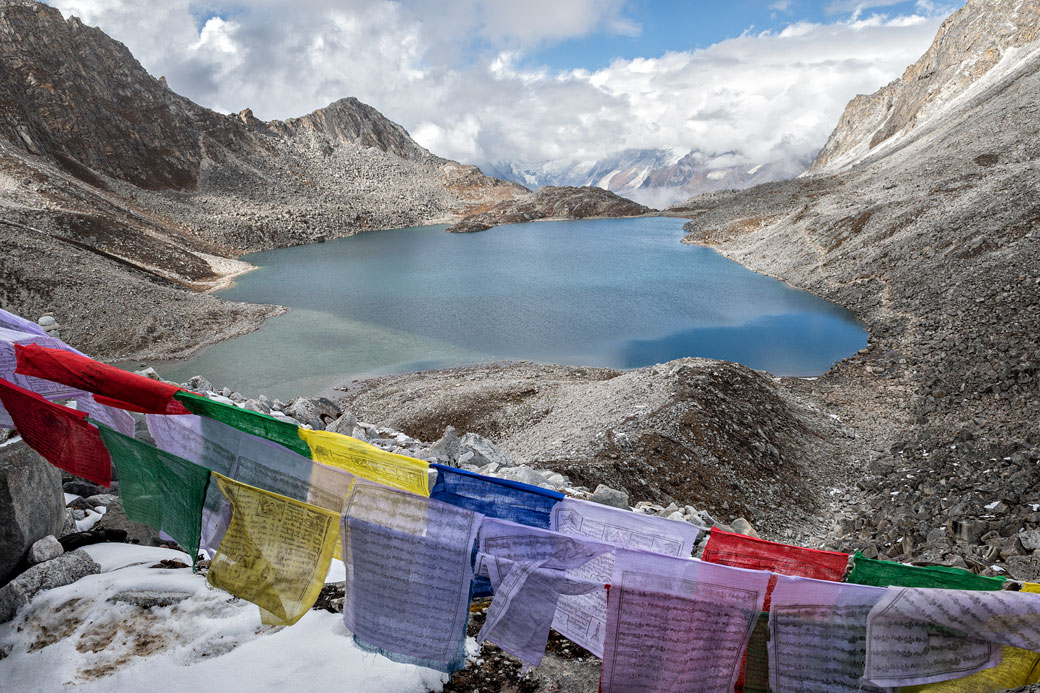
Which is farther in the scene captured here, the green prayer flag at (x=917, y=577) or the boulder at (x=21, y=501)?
the boulder at (x=21, y=501)

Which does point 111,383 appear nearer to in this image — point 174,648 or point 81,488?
point 174,648

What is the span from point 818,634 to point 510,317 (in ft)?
91.6

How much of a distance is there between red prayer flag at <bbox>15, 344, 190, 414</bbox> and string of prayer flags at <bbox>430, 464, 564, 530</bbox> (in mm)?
1728

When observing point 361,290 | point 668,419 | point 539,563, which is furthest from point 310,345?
point 539,563

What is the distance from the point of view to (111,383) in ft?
12.9

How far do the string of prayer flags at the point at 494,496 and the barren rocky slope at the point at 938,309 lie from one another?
6.44 metres

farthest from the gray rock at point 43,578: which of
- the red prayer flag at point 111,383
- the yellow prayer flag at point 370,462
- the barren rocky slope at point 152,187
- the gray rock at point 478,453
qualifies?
the barren rocky slope at point 152,187

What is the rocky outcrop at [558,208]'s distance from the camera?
80.1 meters

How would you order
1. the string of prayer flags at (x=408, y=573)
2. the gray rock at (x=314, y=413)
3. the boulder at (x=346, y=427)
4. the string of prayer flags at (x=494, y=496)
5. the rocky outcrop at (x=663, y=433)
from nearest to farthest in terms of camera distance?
the string of prayer flags at (x=408, y=573) → the string of prayer flags at (x=494, y=496) → the boulder at (x=346, y=427) → the gray rock at (x=314, y=413) → the rocky outcrop at (x=663, y=433)

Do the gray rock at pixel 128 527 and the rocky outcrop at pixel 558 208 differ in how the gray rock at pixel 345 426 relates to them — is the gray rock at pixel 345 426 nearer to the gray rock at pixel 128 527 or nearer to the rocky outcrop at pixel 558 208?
the gray rock at pixel 128 527

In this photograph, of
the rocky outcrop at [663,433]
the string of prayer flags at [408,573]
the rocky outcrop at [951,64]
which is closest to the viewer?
the string of prayer flags at [408,573]

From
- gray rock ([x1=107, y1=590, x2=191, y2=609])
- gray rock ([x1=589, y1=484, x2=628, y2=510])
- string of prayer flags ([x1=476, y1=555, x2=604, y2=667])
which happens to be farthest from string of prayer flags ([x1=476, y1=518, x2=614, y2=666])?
gray rock ([x1=589, y1=484, x2=628, y2=510])

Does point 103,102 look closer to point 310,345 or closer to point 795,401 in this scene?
point 310,345

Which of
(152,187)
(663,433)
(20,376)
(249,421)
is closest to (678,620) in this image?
(249,421)
